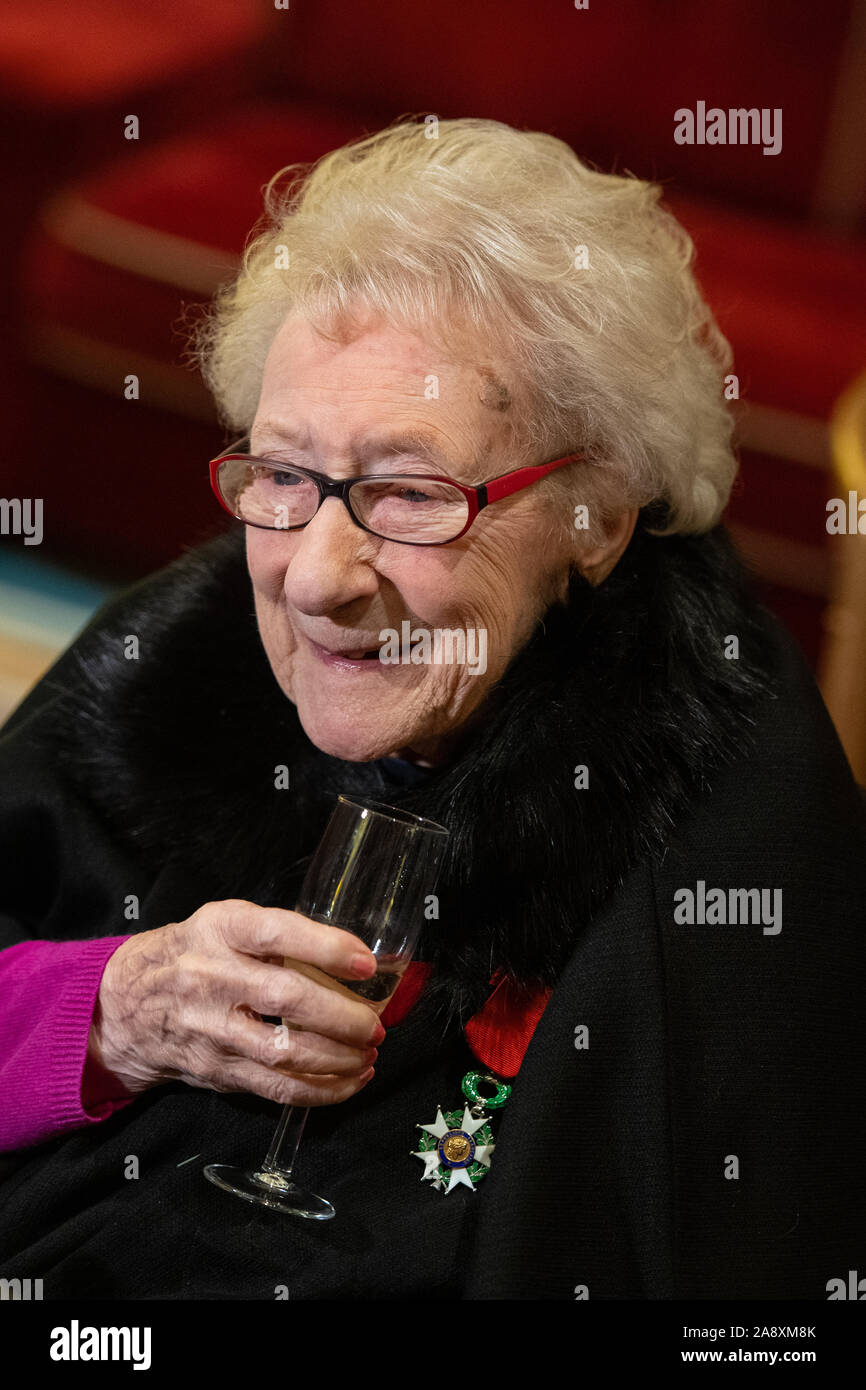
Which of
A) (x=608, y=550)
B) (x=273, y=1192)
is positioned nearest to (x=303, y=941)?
(x=273, y=1192)

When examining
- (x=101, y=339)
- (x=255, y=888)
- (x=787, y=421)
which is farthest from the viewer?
(x=101, y=339)

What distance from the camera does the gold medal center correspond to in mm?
1253

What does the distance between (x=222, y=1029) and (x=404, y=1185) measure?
0.89 ft

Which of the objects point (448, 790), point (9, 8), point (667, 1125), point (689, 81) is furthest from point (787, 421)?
point (9, 8)

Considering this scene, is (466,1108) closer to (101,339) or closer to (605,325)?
(605,325)

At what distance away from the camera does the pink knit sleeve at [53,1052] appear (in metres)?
1.27

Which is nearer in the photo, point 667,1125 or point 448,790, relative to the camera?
point 667,1125

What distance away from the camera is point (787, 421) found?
8.43ft

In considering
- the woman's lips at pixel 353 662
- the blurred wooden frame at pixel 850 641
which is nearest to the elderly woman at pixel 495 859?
the woman's lips at pixel 353 662

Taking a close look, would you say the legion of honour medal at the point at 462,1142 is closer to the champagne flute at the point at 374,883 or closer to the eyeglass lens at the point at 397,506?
the champagne flute at the point at 374,883

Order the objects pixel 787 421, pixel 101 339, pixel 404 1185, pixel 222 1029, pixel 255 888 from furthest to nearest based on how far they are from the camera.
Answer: pixel 101 339, pixel 787 421, pixel 255 888, pixel 404 1185, pixel 222 1029

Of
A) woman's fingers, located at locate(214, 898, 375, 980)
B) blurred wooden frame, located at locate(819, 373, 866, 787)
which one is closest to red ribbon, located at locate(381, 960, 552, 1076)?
woman's fingers, located at locate(214, 898, 375, 980)

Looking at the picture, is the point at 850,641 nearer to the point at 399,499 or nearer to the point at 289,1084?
the point at 399,499

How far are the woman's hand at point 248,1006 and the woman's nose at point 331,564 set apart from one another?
0.97 ft
